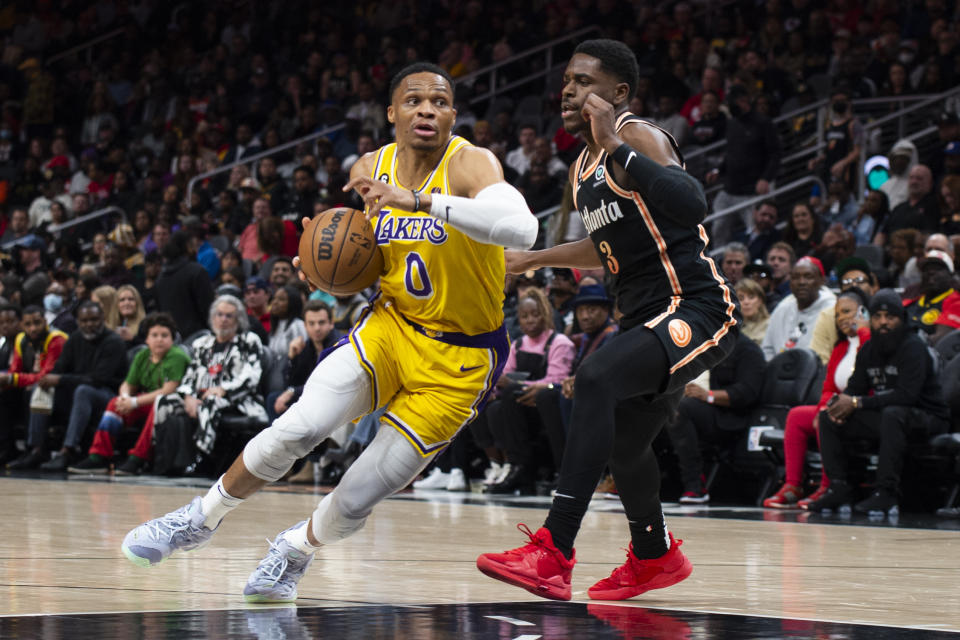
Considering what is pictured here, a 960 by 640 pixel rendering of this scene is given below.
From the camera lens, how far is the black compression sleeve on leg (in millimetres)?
3965

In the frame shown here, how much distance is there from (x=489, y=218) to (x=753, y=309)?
5835 millimetres

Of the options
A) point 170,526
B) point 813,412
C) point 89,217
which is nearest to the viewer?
point 170,526

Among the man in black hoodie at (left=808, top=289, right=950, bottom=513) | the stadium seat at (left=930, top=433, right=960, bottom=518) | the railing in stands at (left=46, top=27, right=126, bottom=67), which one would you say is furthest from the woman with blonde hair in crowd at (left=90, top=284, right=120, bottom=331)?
the railing in stands at (left=46, top=27, right=126, bottom=67)

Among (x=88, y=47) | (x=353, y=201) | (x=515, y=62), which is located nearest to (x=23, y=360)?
(x=353, y=201)

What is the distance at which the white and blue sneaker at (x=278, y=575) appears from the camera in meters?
4.02

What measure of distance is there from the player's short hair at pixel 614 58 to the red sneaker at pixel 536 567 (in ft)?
4.80

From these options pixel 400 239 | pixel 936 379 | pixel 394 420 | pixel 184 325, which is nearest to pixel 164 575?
pixel 394 420

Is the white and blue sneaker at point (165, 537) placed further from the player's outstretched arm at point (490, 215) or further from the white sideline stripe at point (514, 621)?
the player's outstretched arm at point (490, 215)

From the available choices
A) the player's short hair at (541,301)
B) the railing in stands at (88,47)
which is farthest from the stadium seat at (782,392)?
the railing in stands at (88,47)

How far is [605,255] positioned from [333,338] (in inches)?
246

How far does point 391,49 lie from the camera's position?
17.6 meters

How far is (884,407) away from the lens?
8.05 m

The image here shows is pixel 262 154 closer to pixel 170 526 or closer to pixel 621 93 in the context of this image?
pixel 621 93

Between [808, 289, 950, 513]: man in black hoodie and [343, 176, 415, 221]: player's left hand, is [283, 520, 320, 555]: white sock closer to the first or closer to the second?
[343, 176, 415, 221]: player's left hand
